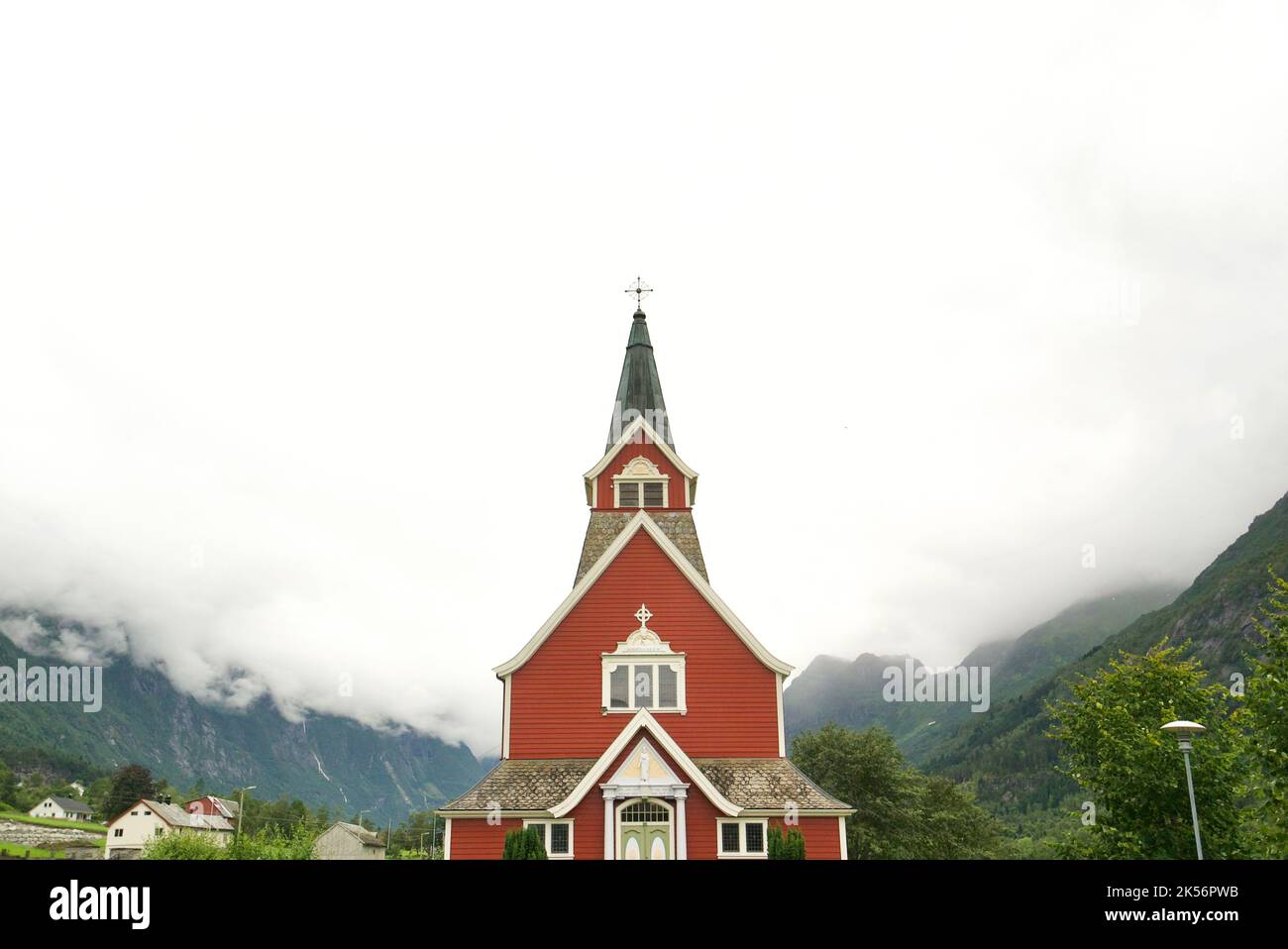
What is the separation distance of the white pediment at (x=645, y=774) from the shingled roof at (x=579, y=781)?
6.05 ft

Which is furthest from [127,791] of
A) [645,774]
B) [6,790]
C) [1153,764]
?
[1153,764]

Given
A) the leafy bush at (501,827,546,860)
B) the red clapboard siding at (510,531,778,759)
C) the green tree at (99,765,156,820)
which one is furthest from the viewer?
the green tree at (99,765,156,820)

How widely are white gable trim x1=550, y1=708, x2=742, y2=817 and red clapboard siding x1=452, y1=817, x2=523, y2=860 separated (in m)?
1.74

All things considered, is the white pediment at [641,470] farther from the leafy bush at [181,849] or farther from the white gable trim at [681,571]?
the leafy bush at [181,849]

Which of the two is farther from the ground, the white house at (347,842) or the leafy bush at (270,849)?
the leafy bush at (270,849)

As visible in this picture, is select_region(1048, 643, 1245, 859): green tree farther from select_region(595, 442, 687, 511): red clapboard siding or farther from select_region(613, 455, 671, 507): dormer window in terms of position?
select_region(613, 455, 671, 507): dormer window

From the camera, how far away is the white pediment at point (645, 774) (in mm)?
26547

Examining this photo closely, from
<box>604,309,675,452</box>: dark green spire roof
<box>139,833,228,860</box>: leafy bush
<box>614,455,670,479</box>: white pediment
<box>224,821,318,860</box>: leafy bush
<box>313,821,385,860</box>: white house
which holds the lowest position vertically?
<box>313,821,385,860</box>: white house

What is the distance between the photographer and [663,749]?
88.2 feet

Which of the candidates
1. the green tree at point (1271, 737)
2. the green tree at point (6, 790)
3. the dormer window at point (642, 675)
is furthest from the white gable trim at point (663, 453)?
the green tree at point (6, 790)

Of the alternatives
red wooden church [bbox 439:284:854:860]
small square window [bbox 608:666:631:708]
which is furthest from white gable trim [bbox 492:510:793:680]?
small square window [bbox 608:666:631:708]

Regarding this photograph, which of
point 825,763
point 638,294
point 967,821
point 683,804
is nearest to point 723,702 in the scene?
point 683,804

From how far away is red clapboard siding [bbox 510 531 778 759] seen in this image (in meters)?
29.5
